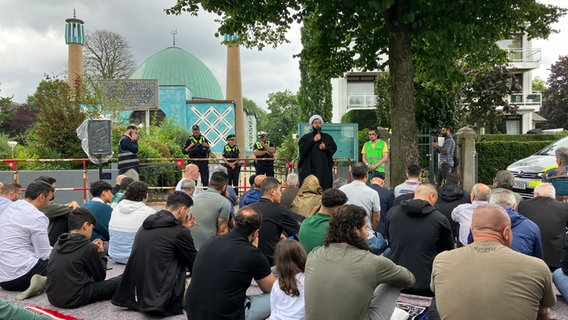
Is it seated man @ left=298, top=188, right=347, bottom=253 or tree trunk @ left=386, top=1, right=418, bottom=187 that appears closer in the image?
seated man @ left=298, top=188, right=347, bottom=253

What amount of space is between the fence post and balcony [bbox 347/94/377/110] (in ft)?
77.0

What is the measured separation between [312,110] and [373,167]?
21898 mm

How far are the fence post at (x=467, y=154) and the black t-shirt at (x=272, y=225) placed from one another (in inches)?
436

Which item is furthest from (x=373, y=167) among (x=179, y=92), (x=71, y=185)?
(x=179, y=92)

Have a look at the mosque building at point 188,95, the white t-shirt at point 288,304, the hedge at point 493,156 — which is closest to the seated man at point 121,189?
the white t-shirt at point 288,304

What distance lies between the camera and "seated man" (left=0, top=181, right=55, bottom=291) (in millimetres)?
5516

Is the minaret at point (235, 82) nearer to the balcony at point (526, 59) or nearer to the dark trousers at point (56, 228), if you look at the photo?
the balcony at point (526, 59)

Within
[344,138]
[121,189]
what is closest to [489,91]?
[344,138]

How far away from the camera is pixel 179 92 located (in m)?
36.4

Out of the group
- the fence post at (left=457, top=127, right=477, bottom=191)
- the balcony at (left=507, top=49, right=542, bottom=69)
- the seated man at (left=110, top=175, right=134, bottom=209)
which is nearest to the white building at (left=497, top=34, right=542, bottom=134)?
the balcony at (left=507, top=49, right=542, bottom=69)

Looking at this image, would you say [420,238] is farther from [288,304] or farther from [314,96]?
[314,96]

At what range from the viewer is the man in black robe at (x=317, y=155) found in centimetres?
1018

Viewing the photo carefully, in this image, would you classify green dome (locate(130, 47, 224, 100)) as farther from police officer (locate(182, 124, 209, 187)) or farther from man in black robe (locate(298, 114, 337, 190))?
man in black robe (locate(298, 114, 337, 190))

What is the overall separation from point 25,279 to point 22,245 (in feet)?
1.42
